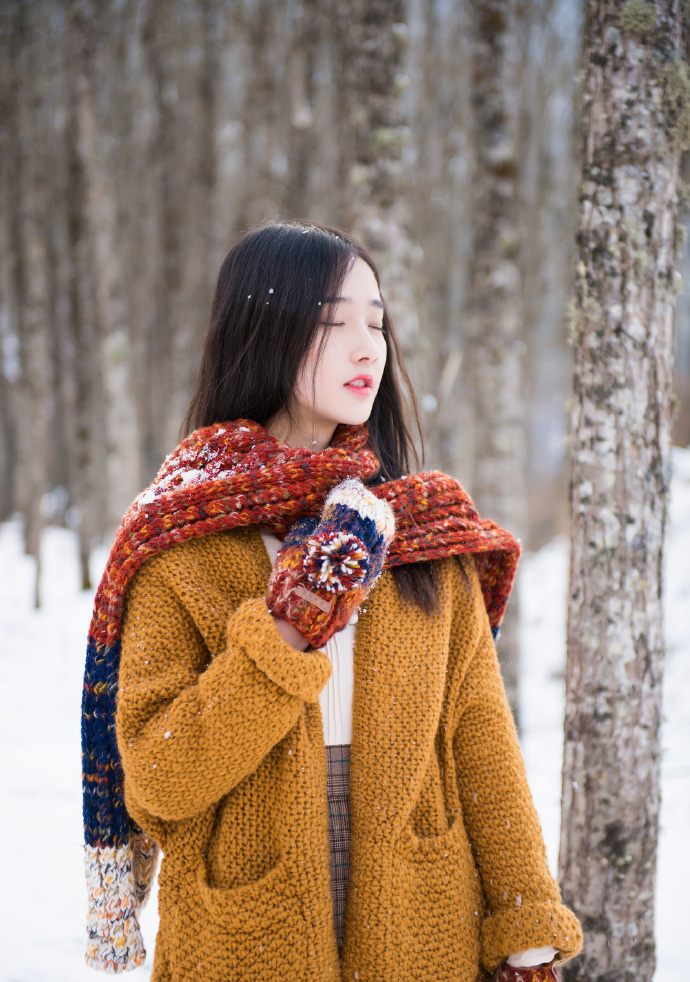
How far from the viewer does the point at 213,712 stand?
1229mm

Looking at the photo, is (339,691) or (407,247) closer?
(339,691)

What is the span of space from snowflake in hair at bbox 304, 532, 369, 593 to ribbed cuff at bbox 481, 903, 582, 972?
70 centimetres

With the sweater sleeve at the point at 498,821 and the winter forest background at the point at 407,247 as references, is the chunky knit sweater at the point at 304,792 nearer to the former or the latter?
the sweater sleeve at the point at 498,821

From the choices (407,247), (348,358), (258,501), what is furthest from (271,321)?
(407,247)

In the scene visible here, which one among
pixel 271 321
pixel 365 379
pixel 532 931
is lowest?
pixel 532 931

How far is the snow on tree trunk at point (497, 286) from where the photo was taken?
4.68 m

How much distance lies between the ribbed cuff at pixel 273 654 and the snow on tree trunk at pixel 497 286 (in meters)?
3.48

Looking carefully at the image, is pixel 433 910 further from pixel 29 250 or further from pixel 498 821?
pixel 29 250

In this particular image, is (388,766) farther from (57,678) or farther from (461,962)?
(57,678)

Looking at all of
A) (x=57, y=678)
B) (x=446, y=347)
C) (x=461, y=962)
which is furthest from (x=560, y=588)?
(x=461, y=962)

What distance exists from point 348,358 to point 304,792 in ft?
2.83

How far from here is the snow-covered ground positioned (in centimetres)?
271

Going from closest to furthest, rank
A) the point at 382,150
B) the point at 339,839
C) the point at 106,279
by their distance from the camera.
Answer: the point at 339,839
the point at 382,150
the point at 106,279

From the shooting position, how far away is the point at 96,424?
8.27 m
